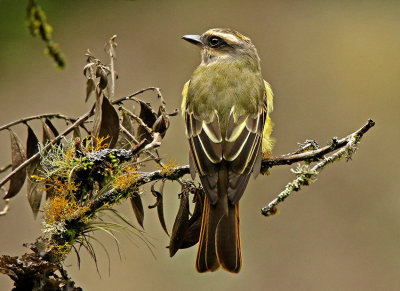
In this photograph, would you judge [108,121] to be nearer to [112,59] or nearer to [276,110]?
[112,59]

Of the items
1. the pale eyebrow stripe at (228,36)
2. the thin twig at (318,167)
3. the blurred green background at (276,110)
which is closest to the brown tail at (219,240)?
the thin twig at (318,167)

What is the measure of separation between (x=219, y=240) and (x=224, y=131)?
2.25ft

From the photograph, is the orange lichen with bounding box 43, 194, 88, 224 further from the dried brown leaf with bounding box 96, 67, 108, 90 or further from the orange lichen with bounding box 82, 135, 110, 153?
the dried brown leaf with bounding box 96, 67, 108, 90

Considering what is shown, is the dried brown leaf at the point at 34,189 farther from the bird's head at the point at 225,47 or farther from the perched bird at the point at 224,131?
the bird's head at the point at 225,47

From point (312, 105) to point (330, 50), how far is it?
1.54m

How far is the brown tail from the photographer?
11.3ft

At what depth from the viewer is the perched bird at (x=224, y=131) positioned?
349cm

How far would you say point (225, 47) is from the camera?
15.8 ft

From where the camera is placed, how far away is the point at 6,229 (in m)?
7.01

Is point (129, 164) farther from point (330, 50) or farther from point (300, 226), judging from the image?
point (330, 50)

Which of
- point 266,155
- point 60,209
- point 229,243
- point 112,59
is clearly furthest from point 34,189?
point 266,155

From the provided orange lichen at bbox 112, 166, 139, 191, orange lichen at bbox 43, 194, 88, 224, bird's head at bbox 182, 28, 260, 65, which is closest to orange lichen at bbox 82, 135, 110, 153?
orange lichen at bbox 112, 166, 139, 191

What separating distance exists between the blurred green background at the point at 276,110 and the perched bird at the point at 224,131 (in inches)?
76.0

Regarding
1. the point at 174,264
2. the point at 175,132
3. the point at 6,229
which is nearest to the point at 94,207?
the point at 174,264
